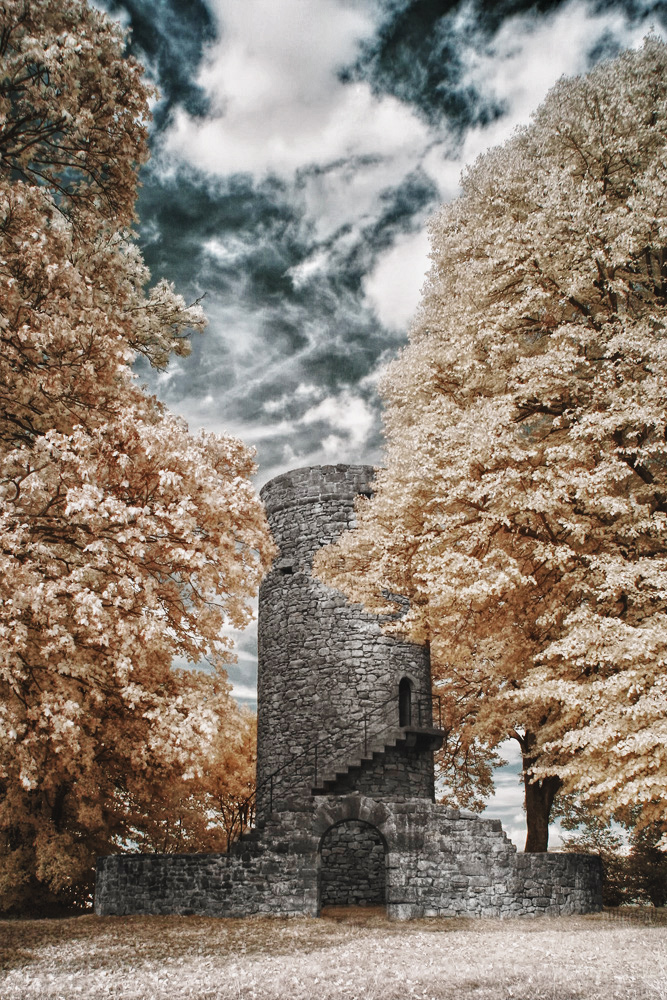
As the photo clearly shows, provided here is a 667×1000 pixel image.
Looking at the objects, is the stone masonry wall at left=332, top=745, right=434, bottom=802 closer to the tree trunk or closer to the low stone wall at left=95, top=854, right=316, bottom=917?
the tree trunk

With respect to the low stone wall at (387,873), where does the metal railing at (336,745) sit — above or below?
above

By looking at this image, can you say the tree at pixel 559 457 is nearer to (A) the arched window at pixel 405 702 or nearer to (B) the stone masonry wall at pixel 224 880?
(A) the arched window at pixel 405 702

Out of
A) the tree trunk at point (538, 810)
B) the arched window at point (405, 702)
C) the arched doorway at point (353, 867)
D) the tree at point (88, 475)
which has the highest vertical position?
the tree at point (88, 475)

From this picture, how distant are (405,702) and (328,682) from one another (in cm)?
179

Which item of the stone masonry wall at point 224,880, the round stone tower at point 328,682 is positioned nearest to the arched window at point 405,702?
the round stone tower at point 328,682

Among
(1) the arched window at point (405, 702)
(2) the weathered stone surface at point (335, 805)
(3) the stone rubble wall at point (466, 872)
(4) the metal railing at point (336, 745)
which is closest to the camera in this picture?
(3) the stone rubble wall at point (466, 872)

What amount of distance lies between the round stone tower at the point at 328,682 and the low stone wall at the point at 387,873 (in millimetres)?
1451

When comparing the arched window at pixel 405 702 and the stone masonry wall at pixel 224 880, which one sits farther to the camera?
the arched window at pixel 405 702

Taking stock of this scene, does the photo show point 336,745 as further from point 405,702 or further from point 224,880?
point 224,880

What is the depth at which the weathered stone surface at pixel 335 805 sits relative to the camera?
12.9 m

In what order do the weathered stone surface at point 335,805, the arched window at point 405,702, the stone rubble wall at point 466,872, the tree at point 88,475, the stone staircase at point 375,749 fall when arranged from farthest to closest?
the arched window at point 405,702 < the stone staircase at point 375,749 < the weathered stone surface at point 335,805 < the stone rubble wall at point 466,872 < the tree at point 88,475

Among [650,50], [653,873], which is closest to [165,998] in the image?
[653,873]

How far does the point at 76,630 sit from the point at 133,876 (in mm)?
7442

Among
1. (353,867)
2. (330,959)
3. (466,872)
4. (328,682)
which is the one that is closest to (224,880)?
(353,867)
